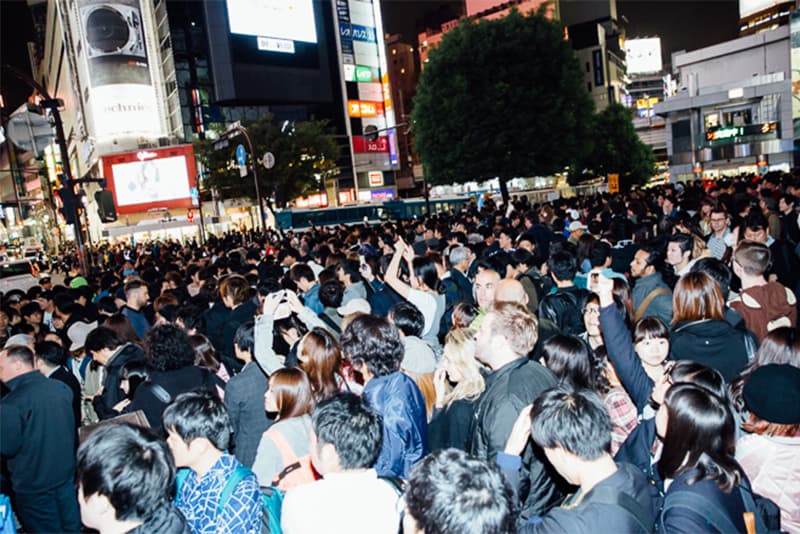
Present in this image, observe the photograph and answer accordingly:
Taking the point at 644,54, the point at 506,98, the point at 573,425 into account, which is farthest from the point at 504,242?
the point at 644,54

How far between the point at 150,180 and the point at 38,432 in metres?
52.7

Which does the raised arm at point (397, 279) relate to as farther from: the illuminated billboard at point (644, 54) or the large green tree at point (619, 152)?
the illuminated billboard at point (644, 54)

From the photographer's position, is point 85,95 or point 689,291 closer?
point 689,291

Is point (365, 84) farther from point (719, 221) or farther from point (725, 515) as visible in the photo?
point (725, 515)

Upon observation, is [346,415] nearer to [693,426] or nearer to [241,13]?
[693,426]

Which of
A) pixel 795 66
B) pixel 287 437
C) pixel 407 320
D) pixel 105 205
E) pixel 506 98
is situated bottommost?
pixel 287 437

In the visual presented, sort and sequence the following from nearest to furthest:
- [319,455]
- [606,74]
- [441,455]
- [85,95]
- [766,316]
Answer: [441,455]
[319,455]
[766,316]
[85,95]
[606,74]

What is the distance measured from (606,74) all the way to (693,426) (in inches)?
3721

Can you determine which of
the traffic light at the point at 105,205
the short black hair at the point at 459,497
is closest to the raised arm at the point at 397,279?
the short black hair at the point at 459,497

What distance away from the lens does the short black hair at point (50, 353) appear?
197 inches

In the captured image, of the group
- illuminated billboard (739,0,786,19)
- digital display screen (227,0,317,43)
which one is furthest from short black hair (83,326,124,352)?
illuminated billboard (739,0,786,19)

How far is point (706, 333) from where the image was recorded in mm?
3740

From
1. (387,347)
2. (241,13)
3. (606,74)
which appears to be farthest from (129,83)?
(606,74)

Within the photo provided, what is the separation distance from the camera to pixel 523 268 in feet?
23.5
